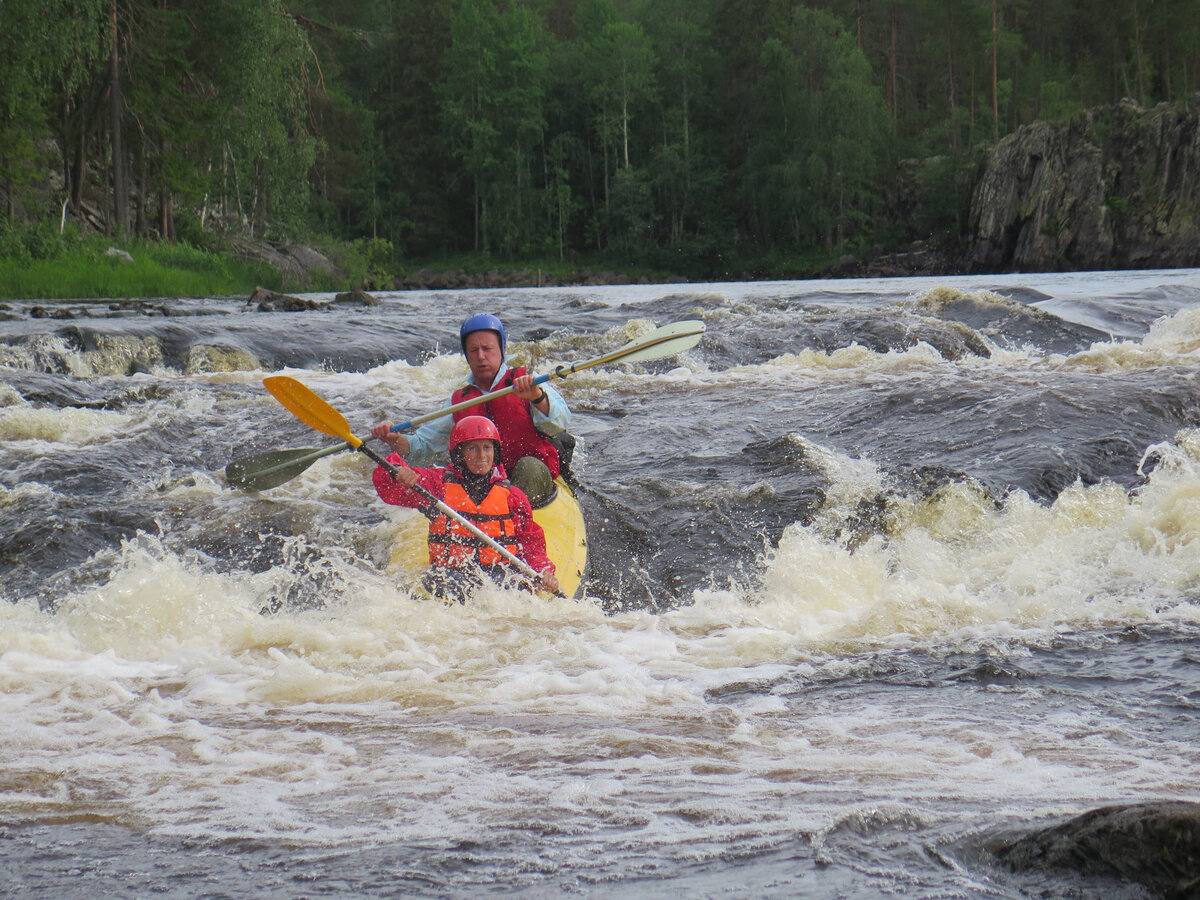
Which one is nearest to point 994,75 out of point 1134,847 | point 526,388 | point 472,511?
point 526,388

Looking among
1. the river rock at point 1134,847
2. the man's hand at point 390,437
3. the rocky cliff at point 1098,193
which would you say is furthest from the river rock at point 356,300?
the rocky cliff at point 1098,193

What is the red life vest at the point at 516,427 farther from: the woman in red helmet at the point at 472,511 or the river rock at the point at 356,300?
the river rock at the point at 356,300

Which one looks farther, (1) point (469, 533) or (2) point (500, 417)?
(2) point (500, 417)

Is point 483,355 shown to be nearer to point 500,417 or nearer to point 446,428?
point 500,417

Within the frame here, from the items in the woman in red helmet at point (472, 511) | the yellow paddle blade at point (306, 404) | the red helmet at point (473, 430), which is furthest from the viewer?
the yellow paddle blade at point (306, 404)

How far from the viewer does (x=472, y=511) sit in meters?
4.93

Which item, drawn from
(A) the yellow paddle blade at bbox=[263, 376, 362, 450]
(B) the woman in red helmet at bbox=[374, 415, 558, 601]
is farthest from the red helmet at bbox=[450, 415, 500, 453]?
(A) the yellow paddle blade at bbox=[263, 376, 362, 450]

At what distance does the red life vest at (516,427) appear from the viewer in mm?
5531

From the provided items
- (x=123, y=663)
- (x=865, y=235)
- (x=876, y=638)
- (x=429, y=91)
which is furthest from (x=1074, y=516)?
(x=429, y=91)

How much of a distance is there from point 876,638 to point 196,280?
1759cm

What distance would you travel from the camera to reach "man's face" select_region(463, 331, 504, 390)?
17.9 ft

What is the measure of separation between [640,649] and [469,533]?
3.40ft

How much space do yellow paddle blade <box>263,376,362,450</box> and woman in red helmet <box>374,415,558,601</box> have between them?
55cm

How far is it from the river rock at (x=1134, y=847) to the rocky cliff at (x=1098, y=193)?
108 ft
